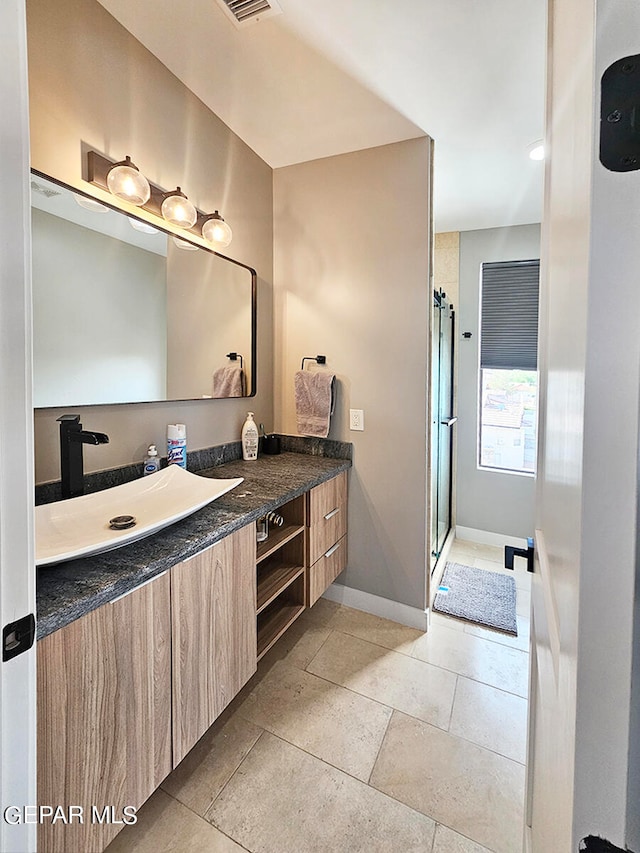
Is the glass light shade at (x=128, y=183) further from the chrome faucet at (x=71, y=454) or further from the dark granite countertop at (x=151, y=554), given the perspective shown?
the dark granite countertop at (x=151, y=554)

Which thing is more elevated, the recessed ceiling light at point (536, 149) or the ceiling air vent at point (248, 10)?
the recessed ceiling light at point (536, 149)

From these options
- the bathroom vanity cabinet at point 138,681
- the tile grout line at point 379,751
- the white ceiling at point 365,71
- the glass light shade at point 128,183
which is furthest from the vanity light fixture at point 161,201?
the tile grout line at point 379,751

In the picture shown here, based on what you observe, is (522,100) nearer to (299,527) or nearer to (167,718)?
(299,527)

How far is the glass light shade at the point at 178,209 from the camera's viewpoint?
5.41 ft

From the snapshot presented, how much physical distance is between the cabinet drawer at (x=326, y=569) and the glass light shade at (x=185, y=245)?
63.3 inches

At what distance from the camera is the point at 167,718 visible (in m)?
1.11

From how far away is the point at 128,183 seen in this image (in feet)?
4.75

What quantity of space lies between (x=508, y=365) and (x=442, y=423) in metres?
0.87

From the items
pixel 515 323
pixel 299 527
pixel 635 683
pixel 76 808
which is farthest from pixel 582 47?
pixel 515 323

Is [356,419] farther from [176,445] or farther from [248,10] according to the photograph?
[248,10]

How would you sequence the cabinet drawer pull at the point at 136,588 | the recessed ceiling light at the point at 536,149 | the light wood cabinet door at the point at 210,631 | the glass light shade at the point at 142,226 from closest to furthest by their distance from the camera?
the cabinet drawer pull at the point at 136,588, the light wood cabinet door at the point at 210,631, the glass light shade at the point at 142,226, the recessed ceiling light at the point at 536,149

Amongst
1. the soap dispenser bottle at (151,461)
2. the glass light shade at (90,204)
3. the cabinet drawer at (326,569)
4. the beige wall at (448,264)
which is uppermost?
the beige wall at (448,264)

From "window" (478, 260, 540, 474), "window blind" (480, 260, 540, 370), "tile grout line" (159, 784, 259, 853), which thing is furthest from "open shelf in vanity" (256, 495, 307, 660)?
"window blind" (480, 260, 540, 370)

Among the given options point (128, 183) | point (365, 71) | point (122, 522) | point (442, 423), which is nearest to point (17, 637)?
point (122, 522)
